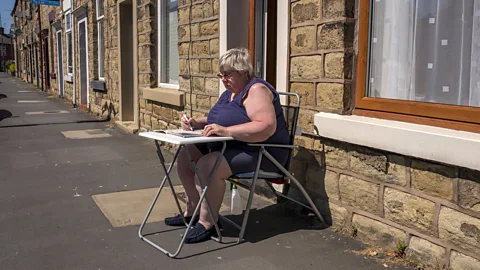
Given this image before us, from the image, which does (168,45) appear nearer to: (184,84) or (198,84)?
(184,84)

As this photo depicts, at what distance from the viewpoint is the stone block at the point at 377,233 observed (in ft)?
10.9

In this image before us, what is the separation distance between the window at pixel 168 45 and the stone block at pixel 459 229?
510 cm

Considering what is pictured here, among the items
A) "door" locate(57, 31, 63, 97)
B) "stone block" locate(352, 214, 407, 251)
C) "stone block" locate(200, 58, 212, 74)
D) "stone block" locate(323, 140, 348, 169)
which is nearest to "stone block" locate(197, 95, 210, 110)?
"stone block" locate(200, 58, 212, 74)

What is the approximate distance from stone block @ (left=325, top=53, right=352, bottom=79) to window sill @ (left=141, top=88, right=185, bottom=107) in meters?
3.24

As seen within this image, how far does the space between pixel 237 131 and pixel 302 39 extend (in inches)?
45.0

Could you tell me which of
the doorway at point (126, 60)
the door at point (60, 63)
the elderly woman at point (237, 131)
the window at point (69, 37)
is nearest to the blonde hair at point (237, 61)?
the elderly woman at point (237, 131)

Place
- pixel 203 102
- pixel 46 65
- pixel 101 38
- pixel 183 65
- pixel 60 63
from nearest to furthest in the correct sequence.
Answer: pixel 203 102 < pixel 183 65 < pixel 101 38 < pixel 60 63 < pixel 46 65

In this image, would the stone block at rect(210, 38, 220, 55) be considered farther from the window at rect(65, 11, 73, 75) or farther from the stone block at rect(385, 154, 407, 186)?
the window at rect(65, 11, 73, 75)

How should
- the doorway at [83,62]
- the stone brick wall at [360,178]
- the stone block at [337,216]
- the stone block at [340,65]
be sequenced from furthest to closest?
1. the doorway at [83,62]
2. the stone block at [337,216]
3. the stone block at [340,65]
4. the stone brick wall at [360,178]

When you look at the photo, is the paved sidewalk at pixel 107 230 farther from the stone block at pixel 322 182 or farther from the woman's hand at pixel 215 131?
the woman's hand at pixel 215 131

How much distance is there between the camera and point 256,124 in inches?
134

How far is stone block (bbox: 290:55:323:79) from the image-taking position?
12.8ft

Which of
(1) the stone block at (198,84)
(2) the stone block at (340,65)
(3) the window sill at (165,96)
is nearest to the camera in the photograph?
(2) the stone block at (340,65)

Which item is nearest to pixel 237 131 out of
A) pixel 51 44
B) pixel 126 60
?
pixel 126 60
